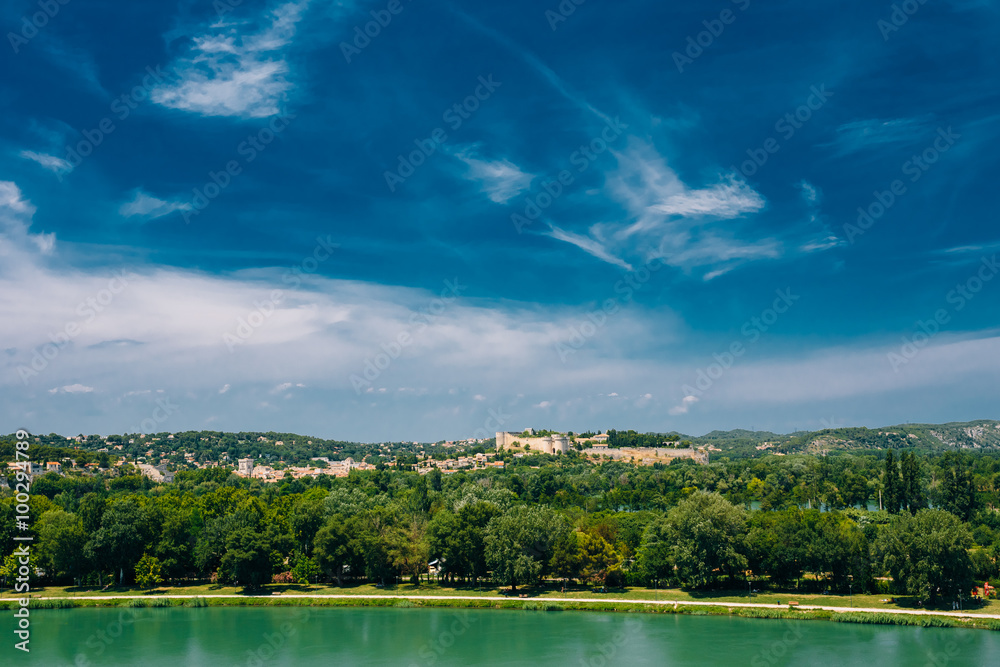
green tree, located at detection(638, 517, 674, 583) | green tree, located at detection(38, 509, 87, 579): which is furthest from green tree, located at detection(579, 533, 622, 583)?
green tree, located at detection(38, 509, 87, 579)

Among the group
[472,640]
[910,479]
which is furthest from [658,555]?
[910,479]

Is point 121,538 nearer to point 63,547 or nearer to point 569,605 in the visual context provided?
point 63,547

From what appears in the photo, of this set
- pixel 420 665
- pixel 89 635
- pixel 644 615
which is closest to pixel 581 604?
pixel 644 615

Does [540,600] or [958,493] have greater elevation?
[958,493]

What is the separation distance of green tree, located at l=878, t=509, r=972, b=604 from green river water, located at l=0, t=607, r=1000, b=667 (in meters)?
3.45

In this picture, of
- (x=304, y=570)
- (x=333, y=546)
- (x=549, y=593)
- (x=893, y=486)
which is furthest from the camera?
(x=893, y=486)

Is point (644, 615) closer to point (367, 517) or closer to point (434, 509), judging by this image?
point (367, 517)

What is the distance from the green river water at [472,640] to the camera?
1298 inches

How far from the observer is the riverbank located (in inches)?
1503

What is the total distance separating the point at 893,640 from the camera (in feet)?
116

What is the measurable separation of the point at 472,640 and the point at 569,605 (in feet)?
30.8

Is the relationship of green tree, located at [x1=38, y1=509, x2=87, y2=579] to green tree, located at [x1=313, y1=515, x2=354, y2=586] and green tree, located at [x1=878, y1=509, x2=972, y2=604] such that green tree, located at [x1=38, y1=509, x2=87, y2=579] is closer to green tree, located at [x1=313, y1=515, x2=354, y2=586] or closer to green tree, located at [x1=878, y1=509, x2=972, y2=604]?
green tree, located at [x1=313, y1=515, x2=354, y2=586]

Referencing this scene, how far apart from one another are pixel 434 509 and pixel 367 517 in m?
13.7

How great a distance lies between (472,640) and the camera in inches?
1481
